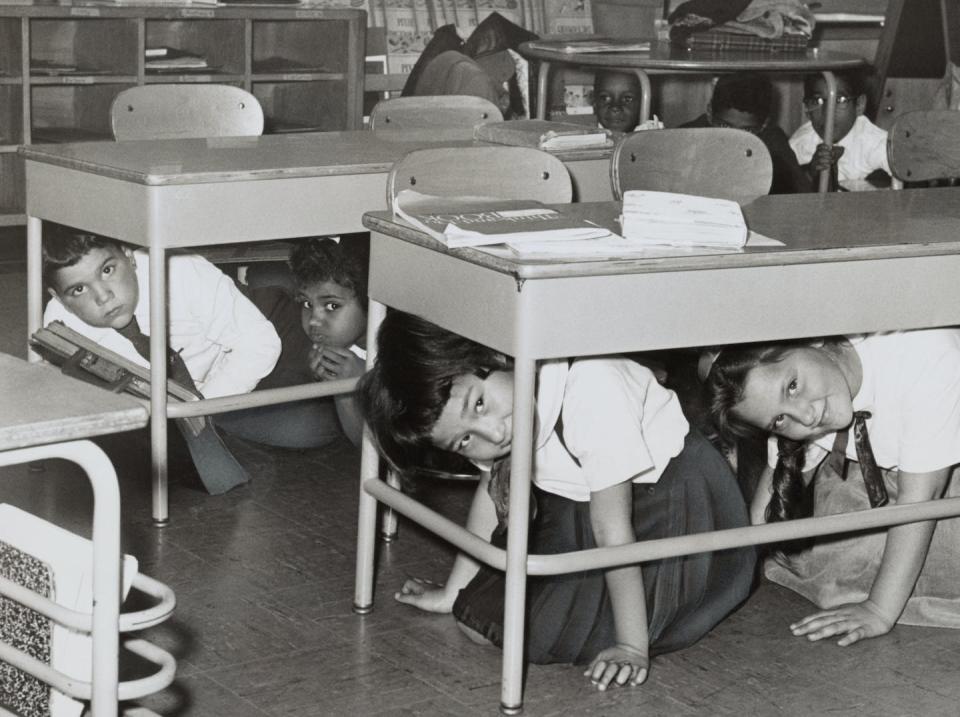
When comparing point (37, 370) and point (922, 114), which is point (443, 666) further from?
point (922, 114)

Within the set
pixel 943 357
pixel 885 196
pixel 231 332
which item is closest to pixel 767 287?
pixel 943 357

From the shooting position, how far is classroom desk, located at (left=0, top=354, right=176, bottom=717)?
125 cm

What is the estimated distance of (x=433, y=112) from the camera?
3744mm

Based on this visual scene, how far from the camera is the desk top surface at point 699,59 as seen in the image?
15.6ft

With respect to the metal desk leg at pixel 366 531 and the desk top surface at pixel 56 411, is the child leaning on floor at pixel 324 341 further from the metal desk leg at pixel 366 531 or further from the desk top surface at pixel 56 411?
the desk top surface at pixel 56 411

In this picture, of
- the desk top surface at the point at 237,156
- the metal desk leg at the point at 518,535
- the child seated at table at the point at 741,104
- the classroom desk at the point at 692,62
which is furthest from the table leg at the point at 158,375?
the child seated at table at the point at 741,104

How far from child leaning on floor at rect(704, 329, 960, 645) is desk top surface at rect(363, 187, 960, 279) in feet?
0.63

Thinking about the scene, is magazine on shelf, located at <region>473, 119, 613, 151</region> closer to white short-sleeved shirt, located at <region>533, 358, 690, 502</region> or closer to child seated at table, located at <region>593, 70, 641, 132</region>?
white short-sleeved shirt, located at <region>533, 358, 690, 502</region>

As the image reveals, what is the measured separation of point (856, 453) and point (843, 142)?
11.3 ft

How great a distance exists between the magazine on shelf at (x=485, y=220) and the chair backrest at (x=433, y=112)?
1.35m

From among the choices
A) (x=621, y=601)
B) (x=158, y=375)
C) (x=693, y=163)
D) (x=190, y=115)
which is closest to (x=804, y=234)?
(x=621, y=601)

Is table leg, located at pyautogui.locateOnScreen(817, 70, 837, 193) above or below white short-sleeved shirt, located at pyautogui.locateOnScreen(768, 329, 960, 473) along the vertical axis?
above

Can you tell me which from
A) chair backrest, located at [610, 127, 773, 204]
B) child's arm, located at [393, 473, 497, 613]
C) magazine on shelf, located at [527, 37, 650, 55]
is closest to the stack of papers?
child's arm, located at [393, 473, 497, 613]

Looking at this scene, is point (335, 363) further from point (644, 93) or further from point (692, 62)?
point (644, 93)
